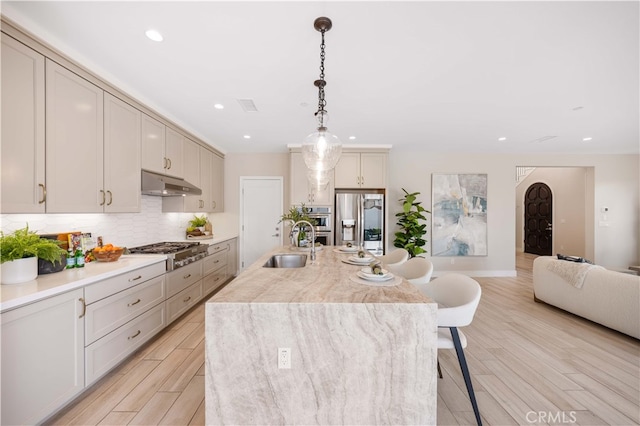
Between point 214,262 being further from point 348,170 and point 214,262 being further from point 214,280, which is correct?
point 348,170

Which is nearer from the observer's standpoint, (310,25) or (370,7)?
(370,7)

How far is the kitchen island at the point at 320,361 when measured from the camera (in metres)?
1.33

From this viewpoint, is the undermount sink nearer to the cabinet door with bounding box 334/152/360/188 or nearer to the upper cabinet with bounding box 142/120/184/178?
the upper cabinet with bounding box 142/120/184/178

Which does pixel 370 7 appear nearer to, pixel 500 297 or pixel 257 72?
pixel 257 72

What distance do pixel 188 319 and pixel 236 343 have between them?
7.90 feet

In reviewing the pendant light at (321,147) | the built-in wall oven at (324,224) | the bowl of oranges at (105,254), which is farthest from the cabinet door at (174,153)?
the built-in wall oven at (324,224)

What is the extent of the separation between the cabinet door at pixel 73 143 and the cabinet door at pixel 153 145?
576 millimetres

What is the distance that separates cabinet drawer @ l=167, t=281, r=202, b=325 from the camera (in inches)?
116

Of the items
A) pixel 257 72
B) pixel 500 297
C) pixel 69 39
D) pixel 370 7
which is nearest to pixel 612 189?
pixel 500 297

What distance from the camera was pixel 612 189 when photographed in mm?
5523

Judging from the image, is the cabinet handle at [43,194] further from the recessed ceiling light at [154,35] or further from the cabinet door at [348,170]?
the cabinet door at [348,170]

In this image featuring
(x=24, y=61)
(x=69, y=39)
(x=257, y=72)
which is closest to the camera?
(x=24, y=61)

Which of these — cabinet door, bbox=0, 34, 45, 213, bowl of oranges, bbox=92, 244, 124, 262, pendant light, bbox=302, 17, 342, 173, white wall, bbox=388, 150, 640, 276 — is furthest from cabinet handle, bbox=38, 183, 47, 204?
white wall, bbox=388, 150, 640, 276

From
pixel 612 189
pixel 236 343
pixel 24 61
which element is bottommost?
pixel 236 343
